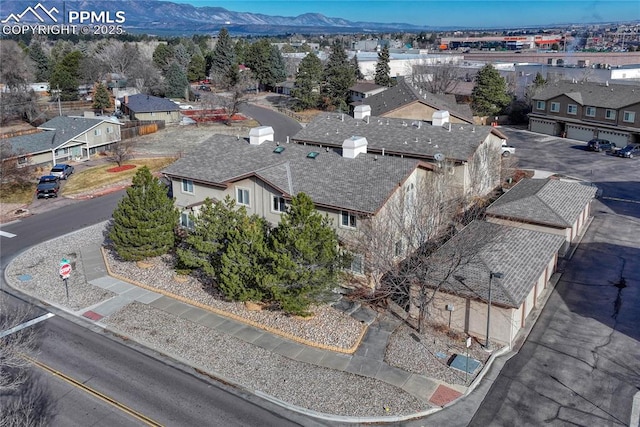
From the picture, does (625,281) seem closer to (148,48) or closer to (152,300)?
(152,300)

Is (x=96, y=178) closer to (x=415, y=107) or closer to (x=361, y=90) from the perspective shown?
(x=415, y=107)

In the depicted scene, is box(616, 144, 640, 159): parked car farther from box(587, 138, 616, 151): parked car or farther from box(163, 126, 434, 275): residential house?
box(163, 126, 434, 275): residential house

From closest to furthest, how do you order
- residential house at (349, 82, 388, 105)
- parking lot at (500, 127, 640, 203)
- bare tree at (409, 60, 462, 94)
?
1. parking lot at (500, 127, 640, 203)
2. residential house at (349, 82, 388, 105)
3. bare tree at (409, 60, 462, 94)

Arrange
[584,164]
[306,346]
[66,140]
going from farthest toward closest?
1. [66,140]
2. [584,164]
3. [306,346]

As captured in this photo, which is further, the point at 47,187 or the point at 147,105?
the point at 147,105

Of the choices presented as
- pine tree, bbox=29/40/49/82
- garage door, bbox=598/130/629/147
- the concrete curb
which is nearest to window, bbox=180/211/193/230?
the concrete curb

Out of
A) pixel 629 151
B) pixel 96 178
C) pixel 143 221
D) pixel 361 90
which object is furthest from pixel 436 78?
pixel 143 221
